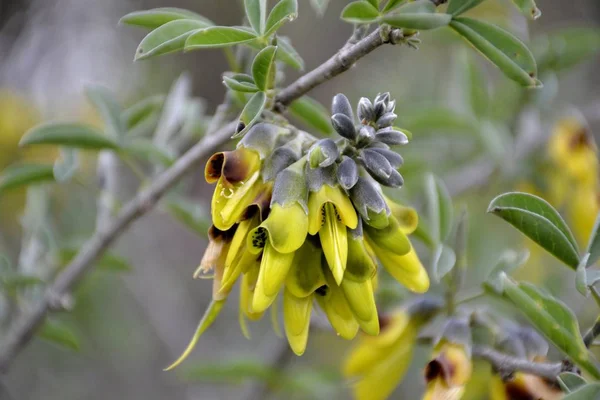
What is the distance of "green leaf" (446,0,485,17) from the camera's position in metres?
0.82

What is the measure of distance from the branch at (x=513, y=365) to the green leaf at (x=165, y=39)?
0.70m

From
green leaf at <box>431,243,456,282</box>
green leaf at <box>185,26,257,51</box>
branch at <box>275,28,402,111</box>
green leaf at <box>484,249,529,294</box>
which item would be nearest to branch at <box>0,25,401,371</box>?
branch at <box>275,28,402,111</box>

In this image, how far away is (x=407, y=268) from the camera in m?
0.87

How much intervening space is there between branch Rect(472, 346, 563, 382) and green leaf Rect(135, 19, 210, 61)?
70 centimetres

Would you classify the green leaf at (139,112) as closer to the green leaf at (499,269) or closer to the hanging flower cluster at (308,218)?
the hanging flower cluster at (308,218)

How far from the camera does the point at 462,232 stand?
3.59 ft

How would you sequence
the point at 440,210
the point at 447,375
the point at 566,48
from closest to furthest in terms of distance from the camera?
the point at 447,375, the point at 440,210, the point at 566,48

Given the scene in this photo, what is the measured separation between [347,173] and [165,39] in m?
0.30

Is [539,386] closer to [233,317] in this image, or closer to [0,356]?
[0,356]

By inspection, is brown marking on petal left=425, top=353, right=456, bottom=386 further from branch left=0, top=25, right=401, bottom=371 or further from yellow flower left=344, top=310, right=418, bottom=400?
branch left=0, top=25, right=401, bottom=371

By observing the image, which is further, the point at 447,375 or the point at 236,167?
the point at 447,375

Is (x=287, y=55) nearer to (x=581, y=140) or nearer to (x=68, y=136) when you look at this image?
(x=68, y=136)

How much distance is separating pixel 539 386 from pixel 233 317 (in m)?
2.06

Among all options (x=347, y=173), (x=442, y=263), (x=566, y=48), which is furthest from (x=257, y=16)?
(x=566, y=48)
